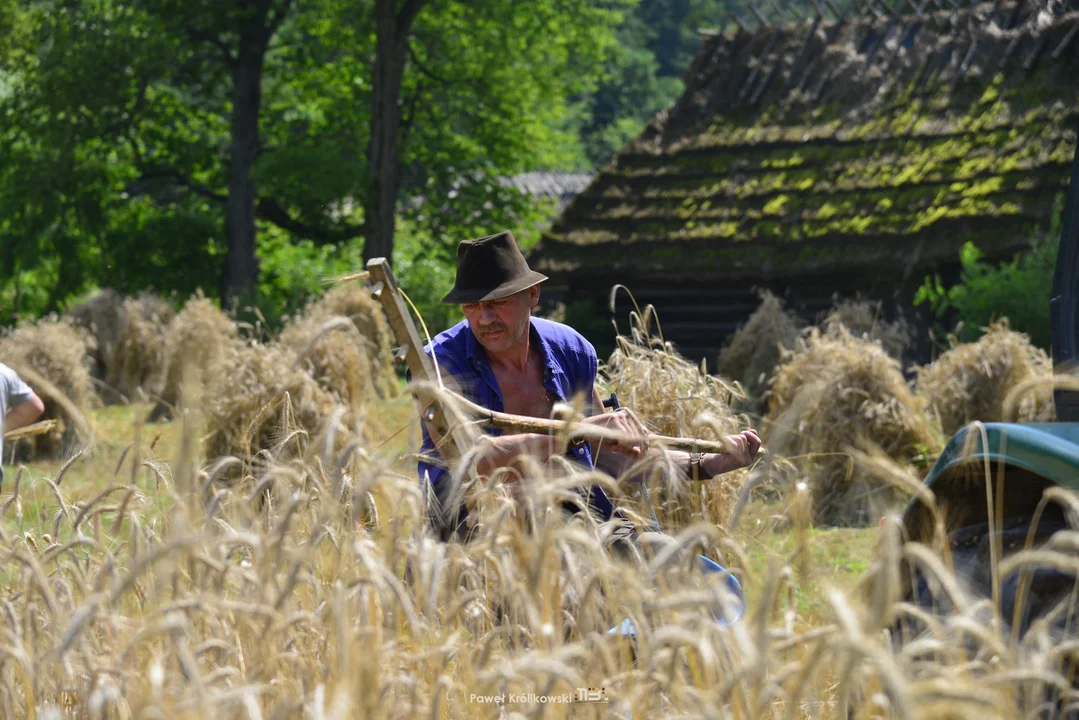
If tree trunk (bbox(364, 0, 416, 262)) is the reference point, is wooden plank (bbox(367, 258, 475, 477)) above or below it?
above

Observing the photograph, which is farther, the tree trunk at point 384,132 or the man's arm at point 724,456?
the tree trunk at point 384,132

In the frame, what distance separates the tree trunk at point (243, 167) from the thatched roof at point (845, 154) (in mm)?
6738

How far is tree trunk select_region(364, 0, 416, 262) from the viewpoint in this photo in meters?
19.6

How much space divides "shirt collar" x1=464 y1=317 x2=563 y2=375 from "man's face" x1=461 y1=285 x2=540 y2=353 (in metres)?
0.04

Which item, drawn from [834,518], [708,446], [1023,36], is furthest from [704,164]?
[708,446]

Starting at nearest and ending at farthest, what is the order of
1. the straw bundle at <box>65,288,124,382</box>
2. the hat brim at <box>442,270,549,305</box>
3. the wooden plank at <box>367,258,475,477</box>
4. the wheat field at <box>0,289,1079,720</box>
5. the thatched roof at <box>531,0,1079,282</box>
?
the wheat field at <box>0,289,1079,720</box> < the wooden plank at <box>367,258,475,477</box> < the hat brim at <box>442,270,549,305</box> < the thatched roof at <box>531,0,1079,282</box> < the straw bundle at <box>65,288,124,382</box>

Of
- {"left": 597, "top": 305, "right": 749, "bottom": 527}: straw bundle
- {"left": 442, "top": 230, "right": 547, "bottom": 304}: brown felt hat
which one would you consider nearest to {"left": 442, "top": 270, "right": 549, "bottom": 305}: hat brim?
{"left": 442, "top": 230, "right": 547, "bottom": 304}: brown felt hat

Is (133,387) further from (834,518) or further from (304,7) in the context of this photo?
(834,518)

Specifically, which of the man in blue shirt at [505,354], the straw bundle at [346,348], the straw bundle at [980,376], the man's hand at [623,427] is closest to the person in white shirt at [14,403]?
the straw bundle at [346,348]

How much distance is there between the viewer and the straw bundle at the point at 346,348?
10.00m

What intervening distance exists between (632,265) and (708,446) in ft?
38.2

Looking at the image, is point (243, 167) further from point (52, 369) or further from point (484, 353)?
point (484, 353)

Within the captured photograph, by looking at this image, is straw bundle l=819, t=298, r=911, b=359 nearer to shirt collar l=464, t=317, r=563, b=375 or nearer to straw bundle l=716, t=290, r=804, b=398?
straw bundle l=716, t=290, r=804, b=398

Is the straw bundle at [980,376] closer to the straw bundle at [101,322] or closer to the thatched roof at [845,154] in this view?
the thatched roof at [845,154]
